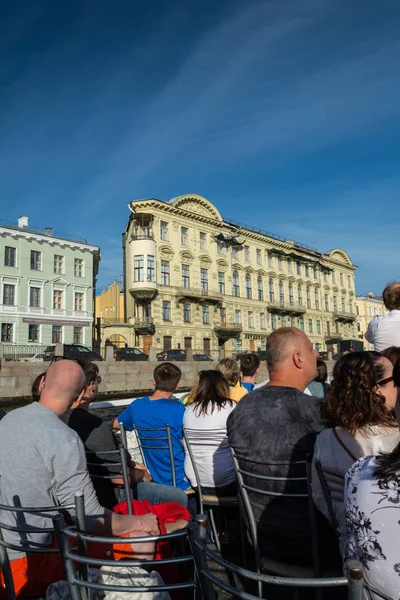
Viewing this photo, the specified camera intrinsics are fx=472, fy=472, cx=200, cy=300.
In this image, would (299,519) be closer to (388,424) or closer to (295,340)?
(388,424)

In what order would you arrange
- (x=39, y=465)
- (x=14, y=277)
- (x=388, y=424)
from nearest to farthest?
(x=388, y=424) → (x=39, y=465) → (x=14, y=277)

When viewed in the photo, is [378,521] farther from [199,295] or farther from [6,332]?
[199,295]

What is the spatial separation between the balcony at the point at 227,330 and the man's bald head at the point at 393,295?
37.0 metres

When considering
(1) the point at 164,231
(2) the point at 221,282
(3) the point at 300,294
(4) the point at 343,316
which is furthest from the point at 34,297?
(4) the point at 343,316

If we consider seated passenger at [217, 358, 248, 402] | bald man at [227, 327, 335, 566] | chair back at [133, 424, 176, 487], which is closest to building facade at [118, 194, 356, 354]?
seated passenger at [217, 358, 248, 402]

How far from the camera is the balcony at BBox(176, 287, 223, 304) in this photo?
127 ft

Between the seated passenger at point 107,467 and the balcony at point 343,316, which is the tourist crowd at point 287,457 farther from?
the balcony at point 343,316

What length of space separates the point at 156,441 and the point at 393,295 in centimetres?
232

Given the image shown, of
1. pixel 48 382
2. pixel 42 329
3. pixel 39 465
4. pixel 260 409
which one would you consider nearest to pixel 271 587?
pixel 260 409

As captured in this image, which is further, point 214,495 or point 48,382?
point 214,495

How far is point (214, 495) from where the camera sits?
3.48m

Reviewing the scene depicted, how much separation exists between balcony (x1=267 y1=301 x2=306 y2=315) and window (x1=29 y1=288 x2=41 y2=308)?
2225 cm

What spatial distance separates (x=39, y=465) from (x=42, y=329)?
34140mm

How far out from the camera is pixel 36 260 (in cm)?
3562
